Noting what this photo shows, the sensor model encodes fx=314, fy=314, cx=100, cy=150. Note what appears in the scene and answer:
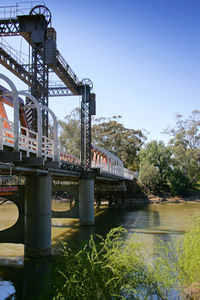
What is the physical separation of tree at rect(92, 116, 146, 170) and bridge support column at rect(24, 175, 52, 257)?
50730mm

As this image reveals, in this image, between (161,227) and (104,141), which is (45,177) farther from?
(104,141)

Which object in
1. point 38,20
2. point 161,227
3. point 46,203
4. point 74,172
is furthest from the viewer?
point 161,227

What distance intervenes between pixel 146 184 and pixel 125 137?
13977 mm

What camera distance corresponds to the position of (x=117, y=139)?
218ft

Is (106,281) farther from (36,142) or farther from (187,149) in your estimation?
(187,149)

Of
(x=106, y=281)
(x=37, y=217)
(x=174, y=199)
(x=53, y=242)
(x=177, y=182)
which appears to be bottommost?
(x=53, y=242)

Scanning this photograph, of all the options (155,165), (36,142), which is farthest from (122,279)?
(155,165)

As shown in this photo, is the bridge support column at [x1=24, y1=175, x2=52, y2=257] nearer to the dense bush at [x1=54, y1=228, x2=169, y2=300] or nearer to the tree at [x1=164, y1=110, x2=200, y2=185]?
the dense bush at [x1=54, y1=228, x2=169, y2=300]

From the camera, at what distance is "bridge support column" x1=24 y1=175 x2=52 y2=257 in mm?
14492

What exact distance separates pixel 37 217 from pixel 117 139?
2067 inches

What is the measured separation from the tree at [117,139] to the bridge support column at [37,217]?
166ft

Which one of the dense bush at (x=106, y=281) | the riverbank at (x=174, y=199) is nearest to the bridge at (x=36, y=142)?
the dense bush at (x=106, y=281)

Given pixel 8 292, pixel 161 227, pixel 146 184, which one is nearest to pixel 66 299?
pixel 8 292

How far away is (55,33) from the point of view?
18.2 metres
